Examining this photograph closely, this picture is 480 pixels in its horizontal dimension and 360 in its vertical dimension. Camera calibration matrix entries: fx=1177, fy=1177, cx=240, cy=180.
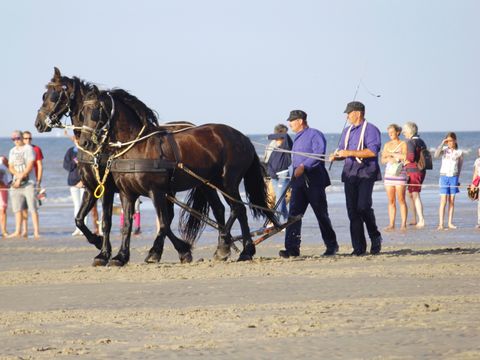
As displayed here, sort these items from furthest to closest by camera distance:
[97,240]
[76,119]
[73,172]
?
[73,172]
[97,240]
[76,119]

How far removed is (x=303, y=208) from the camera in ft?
48.4

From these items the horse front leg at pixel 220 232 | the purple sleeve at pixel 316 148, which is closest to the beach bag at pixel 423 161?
the purple sleeve at pixel 316 148

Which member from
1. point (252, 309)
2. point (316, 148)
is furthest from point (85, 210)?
Answer: point (252, 309)

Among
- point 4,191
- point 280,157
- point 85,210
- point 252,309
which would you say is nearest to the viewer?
point 252,309

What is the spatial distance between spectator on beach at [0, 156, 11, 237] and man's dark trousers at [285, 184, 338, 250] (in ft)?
24.3

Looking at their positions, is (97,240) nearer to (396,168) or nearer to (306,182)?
(306,182)

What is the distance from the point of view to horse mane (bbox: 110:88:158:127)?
44.7 feet

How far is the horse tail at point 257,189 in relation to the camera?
1488 centimetres

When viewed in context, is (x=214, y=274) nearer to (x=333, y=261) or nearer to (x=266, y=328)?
(x=333, y=261)

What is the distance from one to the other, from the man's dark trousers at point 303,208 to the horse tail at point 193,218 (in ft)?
3.53

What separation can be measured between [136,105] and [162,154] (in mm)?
685

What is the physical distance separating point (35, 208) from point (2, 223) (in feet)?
2.20

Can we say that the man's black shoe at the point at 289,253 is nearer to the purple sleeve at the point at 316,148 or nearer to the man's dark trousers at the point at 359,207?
the man's dark trousers at the point at 359,207

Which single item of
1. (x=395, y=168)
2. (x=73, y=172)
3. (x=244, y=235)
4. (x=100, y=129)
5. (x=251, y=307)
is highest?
(x=100, y=129)
